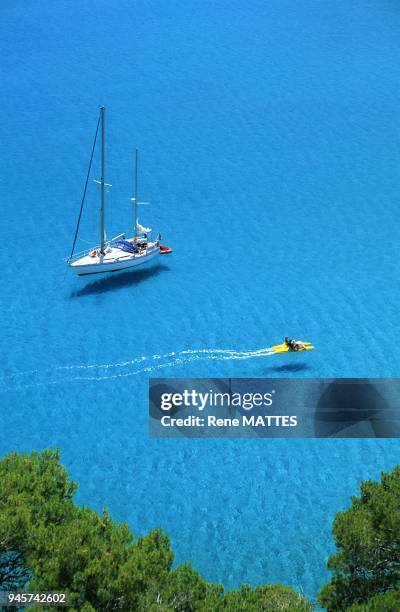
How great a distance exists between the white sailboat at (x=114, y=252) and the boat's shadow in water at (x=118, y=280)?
436 millimetres

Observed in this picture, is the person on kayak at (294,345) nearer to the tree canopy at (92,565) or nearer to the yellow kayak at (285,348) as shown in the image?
the yellow kayak at (285,348)

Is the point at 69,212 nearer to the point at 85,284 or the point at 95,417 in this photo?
the point at 85,284

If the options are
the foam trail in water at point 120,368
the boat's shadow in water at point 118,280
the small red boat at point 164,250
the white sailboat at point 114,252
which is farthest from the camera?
the small red boat at point 164,250

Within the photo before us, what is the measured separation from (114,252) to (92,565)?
31164mm

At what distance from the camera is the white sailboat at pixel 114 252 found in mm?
50000

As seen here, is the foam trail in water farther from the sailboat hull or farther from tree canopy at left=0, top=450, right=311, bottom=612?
tree canopy at left=0, top=450, right=311, bottom=612

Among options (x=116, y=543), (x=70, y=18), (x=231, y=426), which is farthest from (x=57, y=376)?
(x=70, y=18)

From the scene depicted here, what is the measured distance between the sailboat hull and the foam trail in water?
8.79 m

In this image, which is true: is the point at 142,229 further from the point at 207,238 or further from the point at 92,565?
the point at 92,565

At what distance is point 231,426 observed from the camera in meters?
38.1

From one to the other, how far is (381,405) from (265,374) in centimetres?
581

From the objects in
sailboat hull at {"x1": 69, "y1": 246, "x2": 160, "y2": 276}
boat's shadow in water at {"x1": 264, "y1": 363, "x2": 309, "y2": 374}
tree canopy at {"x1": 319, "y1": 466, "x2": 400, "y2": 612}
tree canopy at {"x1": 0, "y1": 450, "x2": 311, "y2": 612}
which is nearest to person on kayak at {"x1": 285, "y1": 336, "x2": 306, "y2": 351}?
boat's shadow in water at {"x1": 264, "y1": 363, "x2": 309, "y2": 374}

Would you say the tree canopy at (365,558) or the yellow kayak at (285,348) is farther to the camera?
the yellow kayak at (285,348)

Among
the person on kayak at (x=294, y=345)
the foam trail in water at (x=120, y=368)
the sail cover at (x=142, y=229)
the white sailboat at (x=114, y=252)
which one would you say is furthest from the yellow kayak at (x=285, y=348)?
the sail cover at (x=142, y=229)
